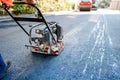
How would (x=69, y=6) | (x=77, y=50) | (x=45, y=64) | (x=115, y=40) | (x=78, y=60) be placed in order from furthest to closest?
(x=69, y=6)
(x=115, y=40)
(x=77, y=50)
(x=78, y=60)
(x=45, y=64)

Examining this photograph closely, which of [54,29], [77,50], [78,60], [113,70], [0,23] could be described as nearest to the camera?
[113,70]

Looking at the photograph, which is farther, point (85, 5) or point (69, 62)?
point (85, 5)

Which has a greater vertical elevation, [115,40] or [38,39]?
[38,39]

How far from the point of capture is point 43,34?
467 centimetres

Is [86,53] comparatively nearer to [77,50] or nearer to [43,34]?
[77,50]

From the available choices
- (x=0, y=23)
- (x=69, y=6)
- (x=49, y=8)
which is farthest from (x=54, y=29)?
(x=69, y=6)

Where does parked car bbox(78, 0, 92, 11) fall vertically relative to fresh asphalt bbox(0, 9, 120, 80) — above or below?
below

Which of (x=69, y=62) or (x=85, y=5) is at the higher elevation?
(x=69, y=62)

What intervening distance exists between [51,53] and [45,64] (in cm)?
59

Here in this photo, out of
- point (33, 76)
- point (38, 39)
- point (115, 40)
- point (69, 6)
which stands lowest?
point (69, 6)

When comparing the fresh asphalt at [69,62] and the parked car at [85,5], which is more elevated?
the fresh asphalt at [69,62]

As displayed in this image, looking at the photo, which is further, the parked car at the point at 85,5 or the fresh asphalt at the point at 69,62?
the parked car at the point at 85,5

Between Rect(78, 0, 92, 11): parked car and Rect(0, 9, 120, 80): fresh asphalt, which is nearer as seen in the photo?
Rect(0, 9, 120, 80): fresh asphalt

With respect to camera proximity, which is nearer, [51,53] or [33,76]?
[33,76]
